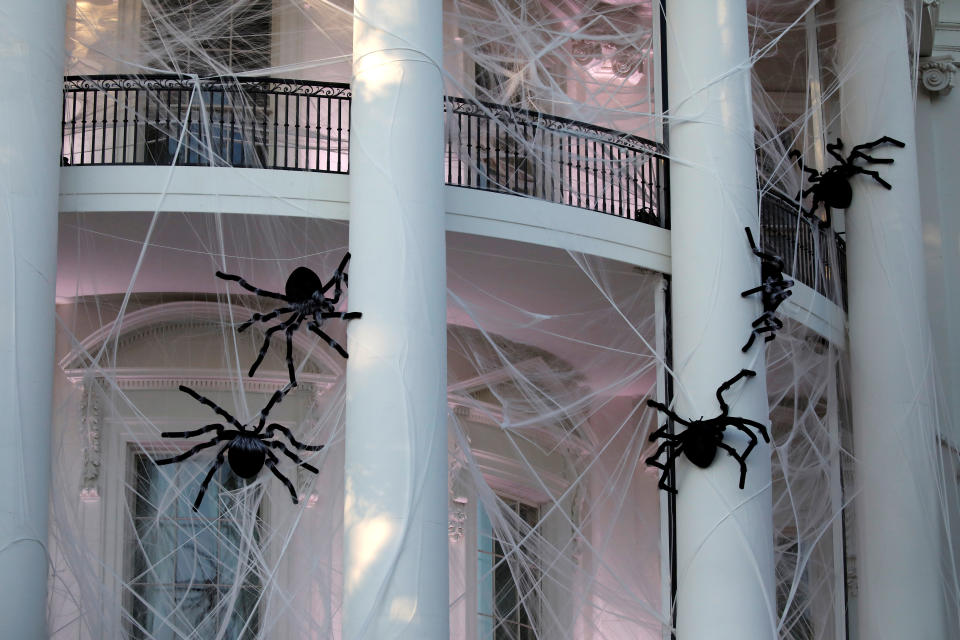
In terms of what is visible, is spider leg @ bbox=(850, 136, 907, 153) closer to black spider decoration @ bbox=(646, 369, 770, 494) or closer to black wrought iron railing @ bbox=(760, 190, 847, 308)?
black wrought iron railing @ bbox=(760, 190, 847, 308)

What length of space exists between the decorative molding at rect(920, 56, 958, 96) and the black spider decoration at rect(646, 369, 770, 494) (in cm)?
636

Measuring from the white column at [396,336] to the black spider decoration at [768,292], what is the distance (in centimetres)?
269

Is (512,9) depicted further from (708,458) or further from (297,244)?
(708,458)

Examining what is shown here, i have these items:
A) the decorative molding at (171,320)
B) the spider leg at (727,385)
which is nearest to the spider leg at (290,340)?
the decorative molding at (171,320)

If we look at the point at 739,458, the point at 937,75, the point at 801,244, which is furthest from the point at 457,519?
the point at 937,75

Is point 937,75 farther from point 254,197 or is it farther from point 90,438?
point 90,438

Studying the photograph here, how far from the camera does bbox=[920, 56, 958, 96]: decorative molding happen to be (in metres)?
15.3

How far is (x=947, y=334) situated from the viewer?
575 inches

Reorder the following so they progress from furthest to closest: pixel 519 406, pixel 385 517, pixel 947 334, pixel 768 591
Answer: pixel 947 334
pixel 519 406
pixel 768 591
pixel 385 517

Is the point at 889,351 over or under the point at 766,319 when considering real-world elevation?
under

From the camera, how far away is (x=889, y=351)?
1238cm

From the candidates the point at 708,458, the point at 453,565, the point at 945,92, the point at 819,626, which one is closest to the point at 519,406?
the point at 453,565

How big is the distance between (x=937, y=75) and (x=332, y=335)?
7570 mm

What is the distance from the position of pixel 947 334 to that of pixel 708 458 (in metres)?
5.48
